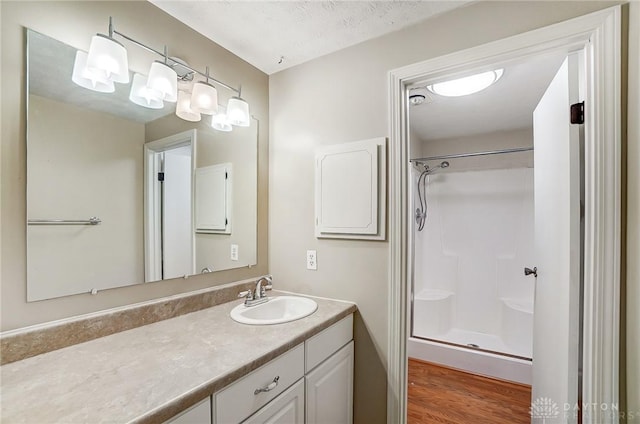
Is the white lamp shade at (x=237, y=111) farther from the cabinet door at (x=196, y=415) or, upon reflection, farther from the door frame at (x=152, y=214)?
the cabinet door at (x=196, y=415)

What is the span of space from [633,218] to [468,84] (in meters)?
1.24

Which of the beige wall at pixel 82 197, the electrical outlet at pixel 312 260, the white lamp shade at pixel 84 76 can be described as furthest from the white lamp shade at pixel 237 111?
the electrical outlet at pixel 312 260

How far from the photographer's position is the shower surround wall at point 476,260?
2984mm

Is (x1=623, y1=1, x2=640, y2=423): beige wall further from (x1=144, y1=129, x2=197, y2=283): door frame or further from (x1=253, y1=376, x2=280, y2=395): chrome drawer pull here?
(x1=144, y1=129, x2=197, y2=283): door frame

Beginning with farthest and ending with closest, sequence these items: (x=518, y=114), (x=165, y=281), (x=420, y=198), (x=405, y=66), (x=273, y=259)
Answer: (x=420, y=198), (x=518, y=114), (x=273, y=259), (x=405, y=66), (x=165, y=281)

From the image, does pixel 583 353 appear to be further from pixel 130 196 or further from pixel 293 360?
pixel 130 196

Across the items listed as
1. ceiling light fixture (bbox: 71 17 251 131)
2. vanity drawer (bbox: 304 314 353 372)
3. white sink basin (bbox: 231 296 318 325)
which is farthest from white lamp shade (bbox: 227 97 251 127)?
vanity drawer (bbox: 304 314 353 372)

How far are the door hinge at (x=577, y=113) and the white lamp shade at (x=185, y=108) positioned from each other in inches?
67.5

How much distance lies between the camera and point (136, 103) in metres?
1.26

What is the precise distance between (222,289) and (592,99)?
1873 mm

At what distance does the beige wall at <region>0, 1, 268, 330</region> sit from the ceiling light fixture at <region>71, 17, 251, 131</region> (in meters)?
0.06

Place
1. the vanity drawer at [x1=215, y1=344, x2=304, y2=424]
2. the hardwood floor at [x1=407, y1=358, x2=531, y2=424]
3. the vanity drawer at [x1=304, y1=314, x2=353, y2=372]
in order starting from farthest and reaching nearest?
the hardwood floor at [x1=407, y1=358, x2=531, y2=424]
the vanity drawer at [x1=304, y1=314, x2=353, y2=372]
the vanity drawer at [x1=215, y1=344, x2=304, y2=424]

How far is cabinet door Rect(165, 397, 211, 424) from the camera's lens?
0.75 meters

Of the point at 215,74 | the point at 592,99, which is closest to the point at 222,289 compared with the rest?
the point at 215,74
